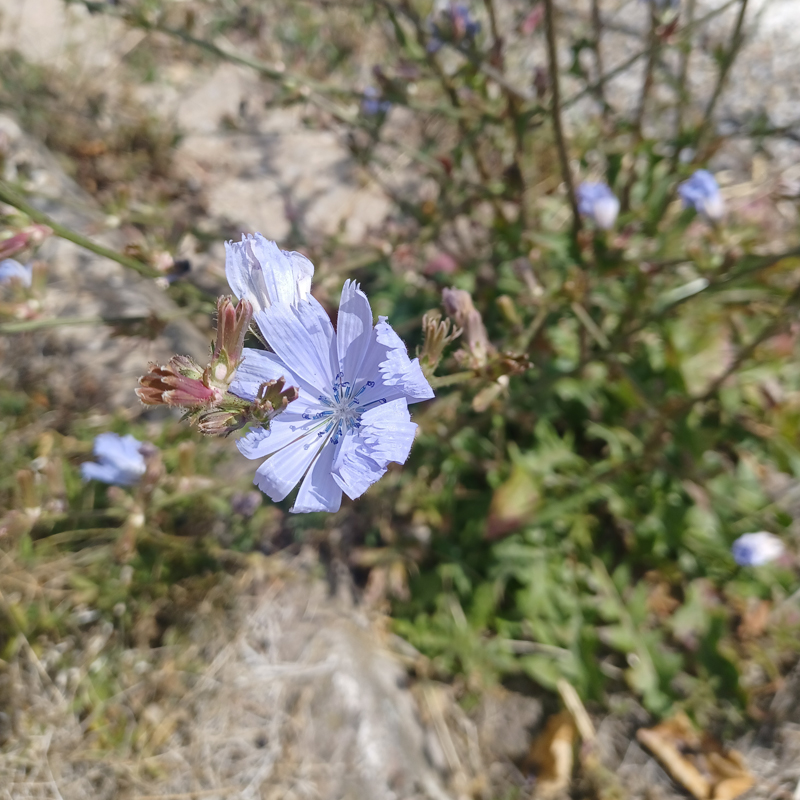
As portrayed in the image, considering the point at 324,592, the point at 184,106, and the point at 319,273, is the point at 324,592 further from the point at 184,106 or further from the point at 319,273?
the point at 184,106

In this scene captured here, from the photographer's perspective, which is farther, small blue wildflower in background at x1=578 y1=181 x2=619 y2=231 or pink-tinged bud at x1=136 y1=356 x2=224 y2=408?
small blue wildflower in background at x1=578 y1=181 x2=619 y2=231

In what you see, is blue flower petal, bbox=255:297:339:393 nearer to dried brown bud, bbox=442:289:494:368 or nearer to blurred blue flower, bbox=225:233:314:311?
blurred blue flower, bbox=225:233:314:311

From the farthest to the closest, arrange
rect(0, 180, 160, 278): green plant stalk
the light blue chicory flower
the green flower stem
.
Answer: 1. rect(0, 180, 160, 278): green plant stalk
2. the green flower stem
3. the light blue chicory flower

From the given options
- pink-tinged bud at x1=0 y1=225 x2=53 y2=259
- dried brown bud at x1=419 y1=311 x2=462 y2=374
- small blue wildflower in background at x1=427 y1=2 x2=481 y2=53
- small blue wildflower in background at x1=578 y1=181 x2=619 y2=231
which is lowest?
dried brown bud at x1=419 y1=311 x2=462 y2=374

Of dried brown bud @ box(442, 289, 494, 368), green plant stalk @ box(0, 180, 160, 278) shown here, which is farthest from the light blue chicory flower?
green plant stalk @ box(0, 180, 160, 278)

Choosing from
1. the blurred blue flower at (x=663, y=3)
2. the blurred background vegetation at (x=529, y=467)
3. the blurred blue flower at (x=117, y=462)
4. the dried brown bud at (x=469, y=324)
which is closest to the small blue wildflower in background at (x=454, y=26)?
the blurred background vegetation at (x=529, y=467)

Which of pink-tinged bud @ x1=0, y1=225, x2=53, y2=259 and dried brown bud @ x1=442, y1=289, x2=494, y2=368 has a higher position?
pink-tinged bud @ x1=0, y1=225, x2=53, y2=259

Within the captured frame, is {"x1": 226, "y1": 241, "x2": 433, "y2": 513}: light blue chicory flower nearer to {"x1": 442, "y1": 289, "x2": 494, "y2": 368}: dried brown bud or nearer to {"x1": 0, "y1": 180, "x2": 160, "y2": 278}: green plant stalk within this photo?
{"x1": 442, "y1": 289, "x2": 494, "y2": 368}: dried brown bud

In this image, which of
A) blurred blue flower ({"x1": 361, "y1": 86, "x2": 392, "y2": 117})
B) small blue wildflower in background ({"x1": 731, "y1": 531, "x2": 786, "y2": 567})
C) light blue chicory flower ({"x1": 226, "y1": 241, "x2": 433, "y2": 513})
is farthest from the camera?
blurred blue flower ({"x1": 361, "y1": 86, "x2": 392, "y2": 117})
